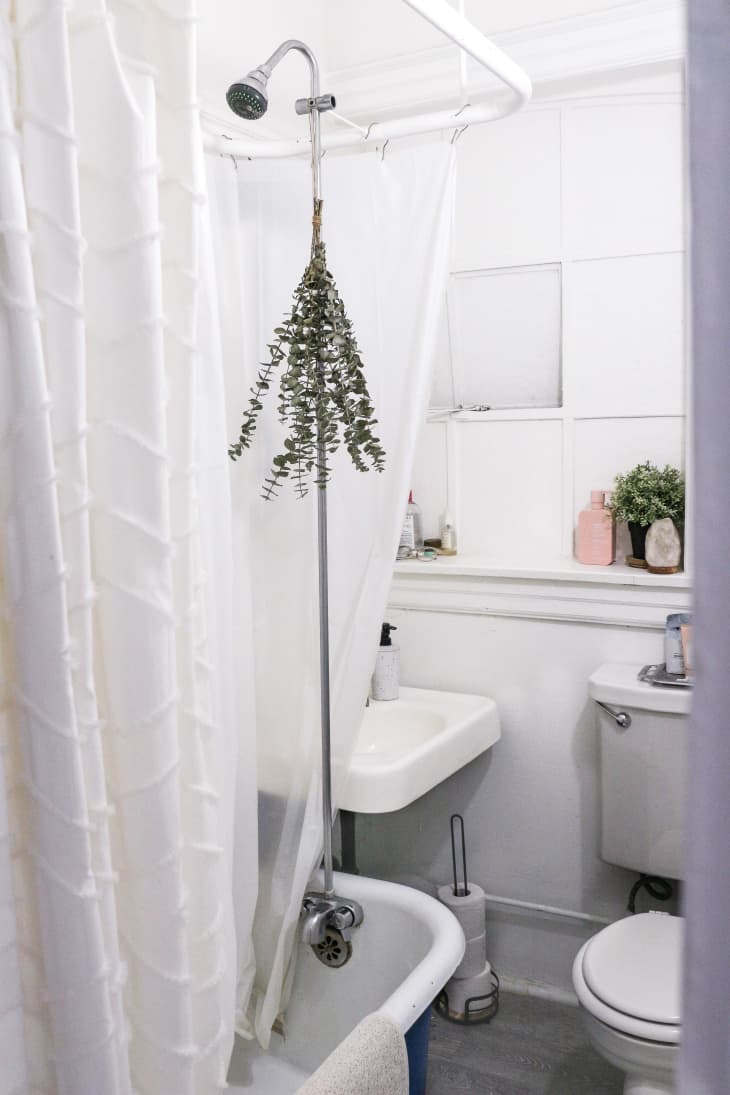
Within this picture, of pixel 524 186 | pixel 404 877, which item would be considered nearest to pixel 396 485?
pixel 524 186

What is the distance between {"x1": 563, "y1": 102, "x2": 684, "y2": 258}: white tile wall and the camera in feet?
7.13

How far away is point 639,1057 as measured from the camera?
1677 millimetres

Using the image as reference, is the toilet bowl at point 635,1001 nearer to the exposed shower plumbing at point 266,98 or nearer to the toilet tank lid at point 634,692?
Result: the toilet tank lid at point 634,692

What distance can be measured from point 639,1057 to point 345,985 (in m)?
0.59

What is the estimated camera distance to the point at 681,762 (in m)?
2.02

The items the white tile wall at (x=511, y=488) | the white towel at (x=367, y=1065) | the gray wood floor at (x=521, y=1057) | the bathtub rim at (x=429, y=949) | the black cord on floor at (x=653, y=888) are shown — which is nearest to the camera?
the white towel at (x=367, y=1065)

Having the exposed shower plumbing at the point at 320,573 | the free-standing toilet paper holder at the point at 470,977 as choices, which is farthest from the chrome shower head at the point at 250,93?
the free-standing toilet paper holder at the point at 470,977

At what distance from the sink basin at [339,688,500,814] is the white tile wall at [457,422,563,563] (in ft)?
1.38

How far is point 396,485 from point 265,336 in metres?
0.37

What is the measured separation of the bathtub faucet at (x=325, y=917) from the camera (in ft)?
6.04

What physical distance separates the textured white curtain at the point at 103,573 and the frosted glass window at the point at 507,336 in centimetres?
151

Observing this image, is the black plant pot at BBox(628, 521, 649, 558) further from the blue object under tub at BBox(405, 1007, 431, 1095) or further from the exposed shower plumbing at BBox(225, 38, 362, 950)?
the blue object under tub at BBox(405, 1007, 431, 1095)

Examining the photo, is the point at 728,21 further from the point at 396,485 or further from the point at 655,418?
the point at 655,418

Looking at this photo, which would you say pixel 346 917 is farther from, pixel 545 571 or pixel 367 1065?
pixel 545 571
